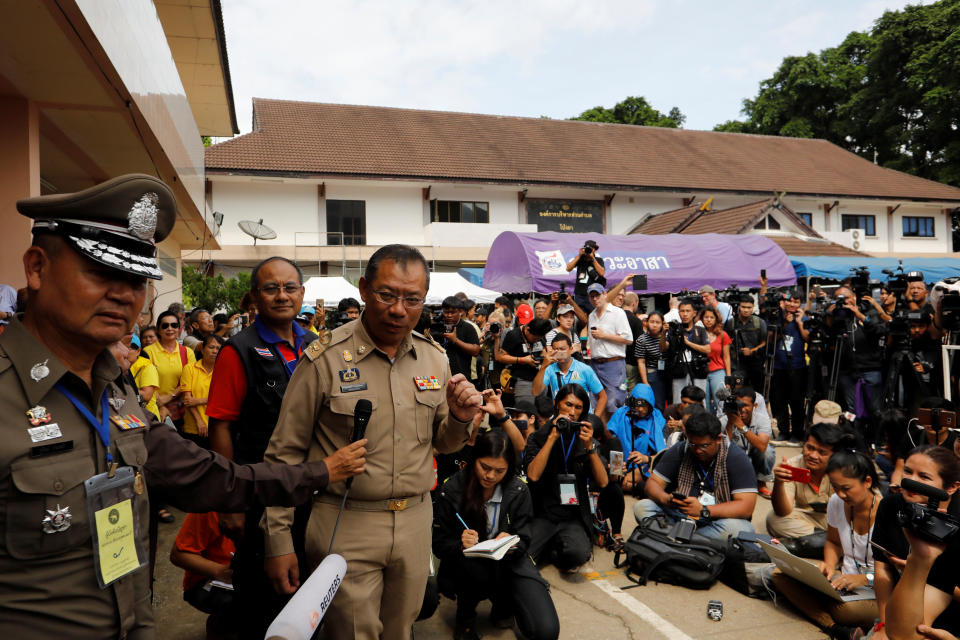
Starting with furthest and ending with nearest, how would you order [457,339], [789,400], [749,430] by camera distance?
[789,400]
[457,339]
[749,430]

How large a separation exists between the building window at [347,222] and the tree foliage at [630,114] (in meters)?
21.6

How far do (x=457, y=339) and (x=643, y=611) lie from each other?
11.6 ft

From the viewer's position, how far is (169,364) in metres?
5.87

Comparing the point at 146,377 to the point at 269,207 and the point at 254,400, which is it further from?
the point at 269,207

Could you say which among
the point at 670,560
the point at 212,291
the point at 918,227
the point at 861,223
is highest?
the point at 861,223

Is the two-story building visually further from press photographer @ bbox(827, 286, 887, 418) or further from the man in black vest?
the man in black vest

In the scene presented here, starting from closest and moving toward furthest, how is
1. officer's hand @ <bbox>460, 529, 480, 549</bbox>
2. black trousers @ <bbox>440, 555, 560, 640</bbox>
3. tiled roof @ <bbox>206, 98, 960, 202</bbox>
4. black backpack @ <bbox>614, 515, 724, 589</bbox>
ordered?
1. black trousers @ <bbox>440, 555, 560, 640</bbox>
2. officer's hand @ <bbox>460, 529, 480, 549</bbox>
3. black backpack @ <bbox>614, 515, 724, 589</bbox>
4. tiled roof @ <bbox>206, 98, 960, 202</bbox>

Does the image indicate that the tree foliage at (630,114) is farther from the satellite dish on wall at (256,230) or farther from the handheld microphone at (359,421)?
the handheld microphone at (359,421)

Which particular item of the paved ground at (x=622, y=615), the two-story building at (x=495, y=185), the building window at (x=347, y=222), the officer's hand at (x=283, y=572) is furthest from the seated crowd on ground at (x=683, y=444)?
the building window at (x=347, y=222)

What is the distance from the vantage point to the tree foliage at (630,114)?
38656 mm

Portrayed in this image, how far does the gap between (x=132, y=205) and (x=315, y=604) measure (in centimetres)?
116

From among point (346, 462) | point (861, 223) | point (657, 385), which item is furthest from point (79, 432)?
point (861, 223)

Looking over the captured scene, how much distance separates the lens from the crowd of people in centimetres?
157

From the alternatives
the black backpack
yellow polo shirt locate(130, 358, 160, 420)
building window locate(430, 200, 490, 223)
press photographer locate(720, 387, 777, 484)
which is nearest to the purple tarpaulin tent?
press photographer locate(720, 387, 777, 484)
